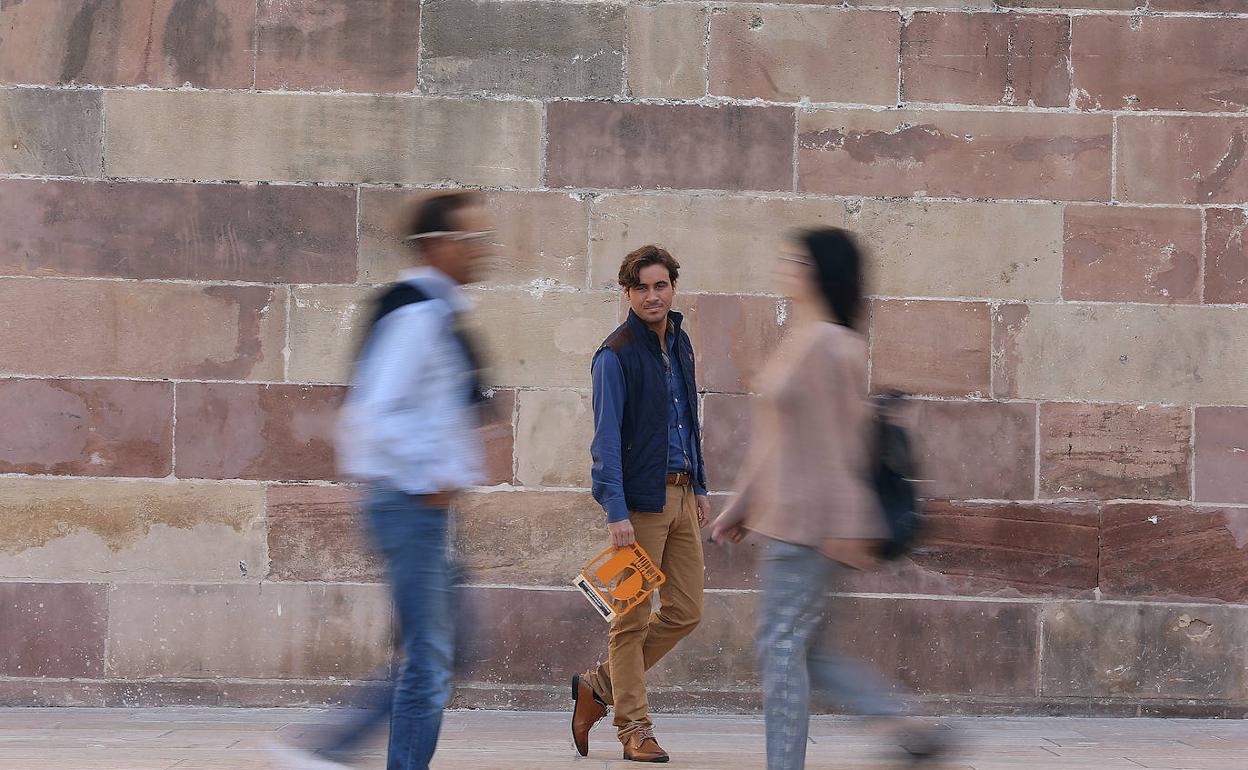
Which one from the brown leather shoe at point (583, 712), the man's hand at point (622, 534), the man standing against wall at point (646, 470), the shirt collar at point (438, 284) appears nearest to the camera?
the shirt collar at point (438, 284)

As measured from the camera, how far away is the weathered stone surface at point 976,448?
6.22m

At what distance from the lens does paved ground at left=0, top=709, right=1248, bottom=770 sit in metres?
5.06

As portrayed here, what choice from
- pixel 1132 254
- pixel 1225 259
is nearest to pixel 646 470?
pixel 1132 254

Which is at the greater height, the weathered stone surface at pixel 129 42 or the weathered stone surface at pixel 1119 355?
the weathered stone surface at pixel 129 42

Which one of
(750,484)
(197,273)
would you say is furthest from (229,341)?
(750,484)

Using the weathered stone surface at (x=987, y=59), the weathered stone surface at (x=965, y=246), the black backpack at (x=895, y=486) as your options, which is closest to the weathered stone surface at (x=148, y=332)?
the weathered stone surface at (x=965, y=246)

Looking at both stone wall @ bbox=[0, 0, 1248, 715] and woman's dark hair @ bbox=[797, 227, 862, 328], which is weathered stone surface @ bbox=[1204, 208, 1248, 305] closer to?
stone wall @ bbox=[0, 0, 1248, 715]

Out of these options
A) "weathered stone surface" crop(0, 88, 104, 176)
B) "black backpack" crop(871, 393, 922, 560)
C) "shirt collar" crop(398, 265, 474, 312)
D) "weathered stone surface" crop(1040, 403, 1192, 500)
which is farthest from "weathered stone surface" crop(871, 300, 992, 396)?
"weathered stone surface" crop(0, 88, 104, 176)

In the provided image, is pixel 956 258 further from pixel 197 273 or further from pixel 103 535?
pixel 103 535

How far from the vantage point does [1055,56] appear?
20.6 feet

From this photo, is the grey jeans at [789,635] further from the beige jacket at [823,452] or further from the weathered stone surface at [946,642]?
the weathered stone surface at [946,642]

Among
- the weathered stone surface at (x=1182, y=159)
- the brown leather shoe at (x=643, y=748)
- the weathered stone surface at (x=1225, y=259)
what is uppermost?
the weathered stone surface at (x=1182, y=159)

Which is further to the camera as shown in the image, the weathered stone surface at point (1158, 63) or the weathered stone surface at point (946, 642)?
the weathered stone surface at point (1158, 63)

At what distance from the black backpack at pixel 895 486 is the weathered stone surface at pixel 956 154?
2.62 metres
